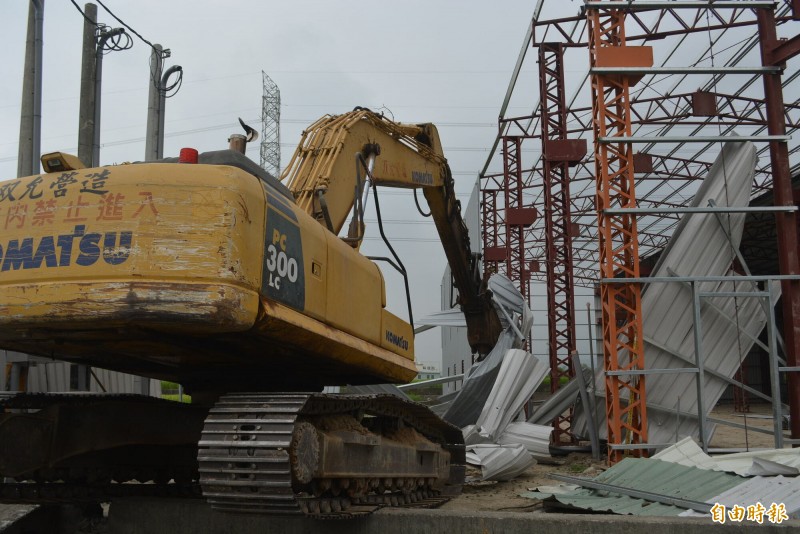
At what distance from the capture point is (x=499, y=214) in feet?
115

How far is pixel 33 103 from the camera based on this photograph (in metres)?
11.7

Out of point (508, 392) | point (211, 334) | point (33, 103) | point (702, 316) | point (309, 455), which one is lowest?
point (309, 455)

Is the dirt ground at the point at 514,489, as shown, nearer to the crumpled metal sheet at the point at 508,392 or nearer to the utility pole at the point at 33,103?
the crumpled metal sheet at the point at 508,392

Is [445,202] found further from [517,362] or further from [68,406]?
[68,406]

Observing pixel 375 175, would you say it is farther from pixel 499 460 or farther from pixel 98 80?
pixel 98 80

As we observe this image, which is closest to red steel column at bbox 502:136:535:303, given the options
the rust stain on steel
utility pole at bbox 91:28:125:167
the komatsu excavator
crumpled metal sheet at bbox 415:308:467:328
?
crumpled metal sheet at bbox 415:308:467:328

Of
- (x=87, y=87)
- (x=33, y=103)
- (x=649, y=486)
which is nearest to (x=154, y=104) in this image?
(x=87, y=87)

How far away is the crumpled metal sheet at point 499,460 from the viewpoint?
1021 cm

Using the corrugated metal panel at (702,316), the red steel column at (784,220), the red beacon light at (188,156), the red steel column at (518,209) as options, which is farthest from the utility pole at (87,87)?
the red steel column at (518,209)

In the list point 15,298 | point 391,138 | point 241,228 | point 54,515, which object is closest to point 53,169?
point 15,298

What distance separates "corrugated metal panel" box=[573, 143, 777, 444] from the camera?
1209 cm

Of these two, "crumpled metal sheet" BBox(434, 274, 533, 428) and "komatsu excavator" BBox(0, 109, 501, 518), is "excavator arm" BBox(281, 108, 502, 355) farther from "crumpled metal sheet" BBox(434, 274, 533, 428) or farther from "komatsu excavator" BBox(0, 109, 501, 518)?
"crumpled metal sheet" BBox(434, 274, 533, 428)

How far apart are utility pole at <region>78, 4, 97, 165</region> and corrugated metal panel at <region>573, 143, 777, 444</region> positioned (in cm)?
998

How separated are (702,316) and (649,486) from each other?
5.15 m
